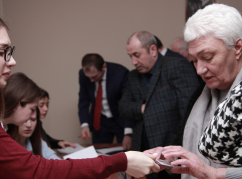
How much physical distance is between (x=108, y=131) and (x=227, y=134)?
9.14 feet

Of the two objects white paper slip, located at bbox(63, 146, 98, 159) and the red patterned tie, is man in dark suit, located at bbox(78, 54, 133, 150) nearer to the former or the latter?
the red patterned tie

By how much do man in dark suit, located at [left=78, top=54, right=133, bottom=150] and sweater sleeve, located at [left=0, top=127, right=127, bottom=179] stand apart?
86.2 inches

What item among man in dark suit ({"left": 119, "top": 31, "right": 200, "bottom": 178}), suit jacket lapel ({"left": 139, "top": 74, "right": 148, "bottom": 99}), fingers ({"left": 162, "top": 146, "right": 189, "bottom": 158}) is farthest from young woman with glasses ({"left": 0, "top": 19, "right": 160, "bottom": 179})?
suit jacket lapel ({"left": 139, "top": 74, "right": 148, "bottom": 99})

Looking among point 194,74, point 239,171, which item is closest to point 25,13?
point 194,74

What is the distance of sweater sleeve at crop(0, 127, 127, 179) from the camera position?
0.90 metres

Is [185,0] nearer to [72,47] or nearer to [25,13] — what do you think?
[72,47]

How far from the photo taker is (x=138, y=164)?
3.62ft

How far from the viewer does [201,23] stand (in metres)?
1.24

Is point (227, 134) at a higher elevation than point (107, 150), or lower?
higher

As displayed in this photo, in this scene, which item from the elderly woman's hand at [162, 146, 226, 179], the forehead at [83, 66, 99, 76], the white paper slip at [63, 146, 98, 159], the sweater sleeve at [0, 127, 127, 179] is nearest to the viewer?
the sweater sleeve at [0, 127, 127, 179]

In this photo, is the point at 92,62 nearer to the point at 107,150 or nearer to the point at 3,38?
the point at 107,150

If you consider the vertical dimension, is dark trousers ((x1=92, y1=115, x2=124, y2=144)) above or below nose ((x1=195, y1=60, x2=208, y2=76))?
below

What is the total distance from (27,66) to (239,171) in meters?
3.72

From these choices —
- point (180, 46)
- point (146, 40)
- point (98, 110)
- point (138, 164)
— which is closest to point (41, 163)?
point (138, 164)
